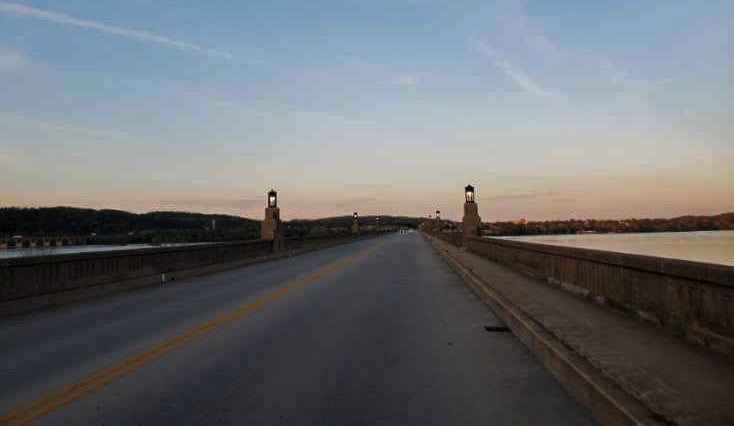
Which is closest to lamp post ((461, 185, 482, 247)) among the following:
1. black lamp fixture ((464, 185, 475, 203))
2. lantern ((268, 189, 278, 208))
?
black lamp fixture ((464, 185, 475, 203))

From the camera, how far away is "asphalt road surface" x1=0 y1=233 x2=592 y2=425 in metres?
4.64

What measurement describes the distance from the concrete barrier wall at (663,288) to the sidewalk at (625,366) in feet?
0.65

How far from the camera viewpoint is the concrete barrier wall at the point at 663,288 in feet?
18.5

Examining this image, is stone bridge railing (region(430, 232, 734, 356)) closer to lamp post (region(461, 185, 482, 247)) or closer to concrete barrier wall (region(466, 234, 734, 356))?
concrete barrier wall (region(466, 234, 734, 356))

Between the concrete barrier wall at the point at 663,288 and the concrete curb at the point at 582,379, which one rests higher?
the concrete barrier wall at the point at 663,288

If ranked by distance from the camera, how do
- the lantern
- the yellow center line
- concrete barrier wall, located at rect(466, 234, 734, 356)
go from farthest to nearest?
the lantern
concrete barrier wall, located at rect(466, 234, 734, 356)
the yellow center line

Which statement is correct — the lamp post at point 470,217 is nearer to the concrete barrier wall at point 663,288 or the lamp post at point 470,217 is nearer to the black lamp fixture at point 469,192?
the black lamp fixture at point 469,192

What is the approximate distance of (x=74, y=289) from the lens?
40.0 feet

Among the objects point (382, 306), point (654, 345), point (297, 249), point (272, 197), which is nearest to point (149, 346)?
point (382, 306)

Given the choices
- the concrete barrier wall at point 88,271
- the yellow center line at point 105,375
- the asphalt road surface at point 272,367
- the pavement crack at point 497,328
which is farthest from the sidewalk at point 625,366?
the concrete barrier wall at point 88,271

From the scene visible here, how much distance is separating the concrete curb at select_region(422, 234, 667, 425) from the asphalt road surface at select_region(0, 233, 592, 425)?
15 cm

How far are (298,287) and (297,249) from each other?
70.5ft

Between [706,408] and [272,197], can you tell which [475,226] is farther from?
[706,408]

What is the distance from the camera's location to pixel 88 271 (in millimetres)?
12844
